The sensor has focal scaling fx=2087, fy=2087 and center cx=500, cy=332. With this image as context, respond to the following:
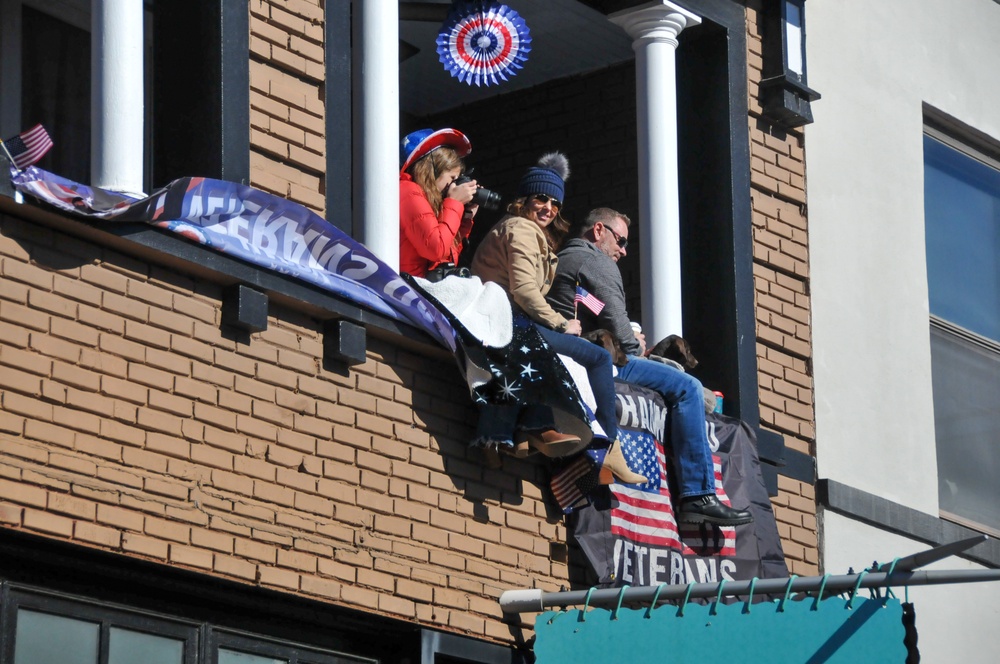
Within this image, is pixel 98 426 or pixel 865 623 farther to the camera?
pixel 865 623

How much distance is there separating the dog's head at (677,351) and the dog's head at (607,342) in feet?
2.04

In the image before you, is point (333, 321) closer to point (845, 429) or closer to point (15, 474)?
point (15, 474)

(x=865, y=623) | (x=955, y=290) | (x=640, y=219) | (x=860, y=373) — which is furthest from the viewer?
(x=955, y=290)

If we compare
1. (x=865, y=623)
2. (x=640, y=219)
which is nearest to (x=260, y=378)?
(x=865, y=623)

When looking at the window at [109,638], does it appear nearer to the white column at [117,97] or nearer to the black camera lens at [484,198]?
the white column at [117,97]

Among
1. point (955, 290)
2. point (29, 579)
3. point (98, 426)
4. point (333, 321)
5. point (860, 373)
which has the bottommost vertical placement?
point (29, 579)

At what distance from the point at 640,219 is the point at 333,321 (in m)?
3.01

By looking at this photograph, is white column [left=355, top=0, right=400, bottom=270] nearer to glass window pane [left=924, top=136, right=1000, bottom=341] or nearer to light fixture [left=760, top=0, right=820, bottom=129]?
light fixture [left=760, top=0, right=820, bottom=129]

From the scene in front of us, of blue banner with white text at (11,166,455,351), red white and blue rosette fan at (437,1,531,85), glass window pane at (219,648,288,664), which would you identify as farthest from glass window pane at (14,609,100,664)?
red white and blue rosette fan at (437,1,531,85)

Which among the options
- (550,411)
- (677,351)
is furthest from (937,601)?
(550,411)

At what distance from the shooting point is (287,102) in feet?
29.1

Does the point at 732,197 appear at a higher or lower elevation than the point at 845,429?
higher

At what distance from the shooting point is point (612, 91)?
12430 mm

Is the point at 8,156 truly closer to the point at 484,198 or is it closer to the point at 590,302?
the point at 484,198
